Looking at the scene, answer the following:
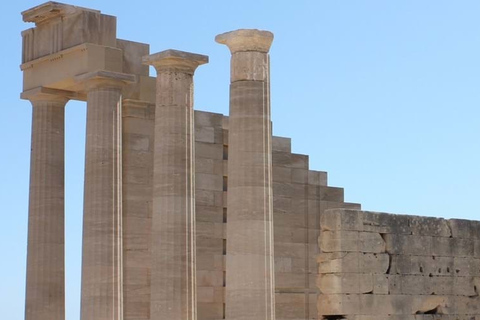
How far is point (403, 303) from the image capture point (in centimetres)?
4444

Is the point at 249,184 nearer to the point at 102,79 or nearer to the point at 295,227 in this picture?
the point at 102,79

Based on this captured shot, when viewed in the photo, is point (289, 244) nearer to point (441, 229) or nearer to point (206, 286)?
point (206, 286)

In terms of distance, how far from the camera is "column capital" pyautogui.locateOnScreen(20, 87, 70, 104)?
5406 centimetres

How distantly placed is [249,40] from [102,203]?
953 cm

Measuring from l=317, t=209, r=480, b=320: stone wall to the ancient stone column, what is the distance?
191 cm

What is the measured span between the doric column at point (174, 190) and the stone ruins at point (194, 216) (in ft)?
0.16

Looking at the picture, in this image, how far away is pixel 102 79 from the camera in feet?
168

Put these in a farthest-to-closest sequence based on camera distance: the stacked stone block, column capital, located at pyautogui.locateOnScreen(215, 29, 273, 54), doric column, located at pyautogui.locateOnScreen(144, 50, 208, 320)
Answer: the stacked stone block < doric column, located at pyautogui.locateOnScreen(144, 50, 208, 320) < column capital, located at pyautogui.locateOnScreen(215, 29, 273, 54)

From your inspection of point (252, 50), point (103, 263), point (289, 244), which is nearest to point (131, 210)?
point (103, 263)

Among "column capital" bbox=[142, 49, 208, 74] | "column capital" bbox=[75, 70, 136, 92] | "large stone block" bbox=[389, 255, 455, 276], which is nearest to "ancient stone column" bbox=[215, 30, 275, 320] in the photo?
"large stone block" bbox=[389, 255, 455, 276]

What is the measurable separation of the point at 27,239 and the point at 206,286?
724 cm

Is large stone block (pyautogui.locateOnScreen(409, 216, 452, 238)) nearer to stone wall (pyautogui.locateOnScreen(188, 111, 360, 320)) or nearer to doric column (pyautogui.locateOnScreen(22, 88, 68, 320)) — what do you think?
stone wall (pyautogui.locateOnScreen(188, 111, 360, 320))

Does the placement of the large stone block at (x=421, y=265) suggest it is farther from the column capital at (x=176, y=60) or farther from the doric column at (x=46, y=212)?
the doric column at (x=46, y=212)

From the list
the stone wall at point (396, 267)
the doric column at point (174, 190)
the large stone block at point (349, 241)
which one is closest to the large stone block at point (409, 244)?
the stone wall at point (396, 267)
